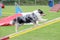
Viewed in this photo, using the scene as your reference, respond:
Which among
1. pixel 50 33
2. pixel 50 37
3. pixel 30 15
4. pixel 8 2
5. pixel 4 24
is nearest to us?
pixel 50 37

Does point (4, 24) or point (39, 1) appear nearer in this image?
point (4, 24)

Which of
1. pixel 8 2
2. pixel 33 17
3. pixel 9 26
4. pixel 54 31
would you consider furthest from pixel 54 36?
pixel 8 2

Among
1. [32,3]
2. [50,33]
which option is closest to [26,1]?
[32,3]

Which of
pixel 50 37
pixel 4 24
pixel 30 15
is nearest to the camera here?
pixel 50 37

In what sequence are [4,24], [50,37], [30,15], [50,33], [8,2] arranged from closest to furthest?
[50,37] → [50,33] → [30,15] → [4,24] → [8,2]

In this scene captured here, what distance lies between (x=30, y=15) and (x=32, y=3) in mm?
19875

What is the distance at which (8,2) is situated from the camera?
29109 mm

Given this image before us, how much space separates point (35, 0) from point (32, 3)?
555mm

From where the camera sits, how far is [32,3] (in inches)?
1168

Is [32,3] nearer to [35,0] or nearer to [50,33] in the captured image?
[35,0]

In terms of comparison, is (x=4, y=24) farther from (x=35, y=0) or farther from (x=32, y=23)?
(x=35, y=0)

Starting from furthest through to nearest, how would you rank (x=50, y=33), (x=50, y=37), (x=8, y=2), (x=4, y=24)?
1. (x=8, y=2)
2. (x=4, y=24)
3. (x=50, y=33)
4. (x=50, y=37)

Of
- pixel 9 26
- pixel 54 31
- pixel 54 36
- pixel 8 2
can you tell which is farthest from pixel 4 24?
pixel 8 2

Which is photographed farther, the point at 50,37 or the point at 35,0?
the point at 35,0
